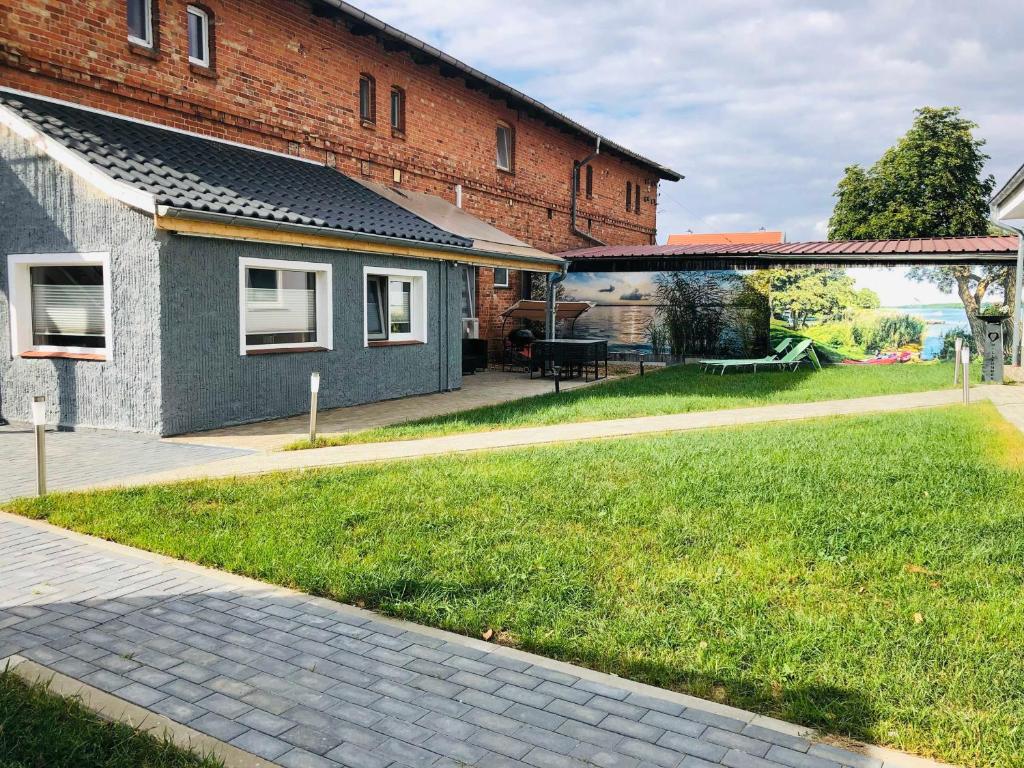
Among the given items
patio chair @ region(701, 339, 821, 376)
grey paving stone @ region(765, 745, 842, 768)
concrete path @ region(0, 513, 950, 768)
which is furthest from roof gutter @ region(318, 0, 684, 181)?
grey paving stone @ region(765, 745, 842, 768)

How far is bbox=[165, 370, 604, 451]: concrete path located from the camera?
10156 mm

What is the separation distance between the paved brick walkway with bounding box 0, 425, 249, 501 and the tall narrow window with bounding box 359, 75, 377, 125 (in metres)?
9.75

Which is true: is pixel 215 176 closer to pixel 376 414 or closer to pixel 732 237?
pixel 376 414

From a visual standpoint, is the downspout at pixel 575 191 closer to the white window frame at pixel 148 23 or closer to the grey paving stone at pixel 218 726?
the white window frame at pixel 148 23

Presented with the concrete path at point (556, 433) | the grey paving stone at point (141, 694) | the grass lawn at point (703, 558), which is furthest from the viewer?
the concrete path at point (556, 433)

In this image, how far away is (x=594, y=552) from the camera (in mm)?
5512

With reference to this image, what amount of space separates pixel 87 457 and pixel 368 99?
11.2 meters

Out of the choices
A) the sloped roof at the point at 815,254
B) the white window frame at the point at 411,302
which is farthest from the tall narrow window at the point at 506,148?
the white window frame at the point at 411,302

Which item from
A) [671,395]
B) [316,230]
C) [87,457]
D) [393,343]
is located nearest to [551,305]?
[671,395]

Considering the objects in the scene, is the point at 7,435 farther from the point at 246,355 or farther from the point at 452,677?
the point at 452,677

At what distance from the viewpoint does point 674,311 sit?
2284 cm

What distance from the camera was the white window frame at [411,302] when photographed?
13.5 m

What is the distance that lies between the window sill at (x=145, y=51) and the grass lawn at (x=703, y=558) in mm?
8235

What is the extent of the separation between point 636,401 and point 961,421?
4.62 metres
